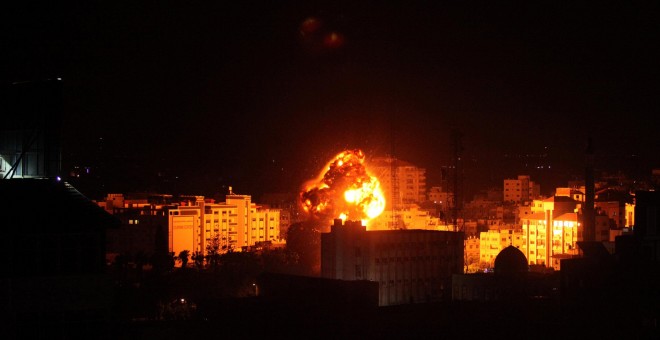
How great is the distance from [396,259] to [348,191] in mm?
5014

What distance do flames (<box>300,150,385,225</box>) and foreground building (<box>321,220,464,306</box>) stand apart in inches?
108

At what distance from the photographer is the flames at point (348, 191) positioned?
42.8 meters

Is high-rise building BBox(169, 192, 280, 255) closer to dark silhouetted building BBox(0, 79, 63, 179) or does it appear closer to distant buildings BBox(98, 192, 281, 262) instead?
distant buildings BBox(98, 192, 281, 262)

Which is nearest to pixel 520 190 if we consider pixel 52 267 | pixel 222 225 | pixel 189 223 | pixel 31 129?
pixel 222 225

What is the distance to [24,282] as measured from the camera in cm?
1076

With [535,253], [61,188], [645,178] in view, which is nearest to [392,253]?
[535,253]

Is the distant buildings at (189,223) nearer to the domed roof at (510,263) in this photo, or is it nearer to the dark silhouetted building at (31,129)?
the domed roof at (510,263)

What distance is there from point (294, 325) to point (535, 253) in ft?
152

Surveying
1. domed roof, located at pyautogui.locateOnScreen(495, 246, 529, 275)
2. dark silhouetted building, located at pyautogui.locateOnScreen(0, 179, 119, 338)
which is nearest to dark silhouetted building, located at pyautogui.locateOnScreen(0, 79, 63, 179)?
dark silhouetted building, located at pyautogui.locateOnScreen(0, 179, 119, 338)

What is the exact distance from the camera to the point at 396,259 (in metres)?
39.8

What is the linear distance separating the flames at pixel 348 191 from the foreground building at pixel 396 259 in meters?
2.73

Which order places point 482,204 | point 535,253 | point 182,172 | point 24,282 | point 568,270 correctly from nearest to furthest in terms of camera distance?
point 24,282 → point 568,270 → point 535,253 → point 182,172 → point 482,204

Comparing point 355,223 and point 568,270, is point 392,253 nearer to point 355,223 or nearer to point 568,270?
point 355,223

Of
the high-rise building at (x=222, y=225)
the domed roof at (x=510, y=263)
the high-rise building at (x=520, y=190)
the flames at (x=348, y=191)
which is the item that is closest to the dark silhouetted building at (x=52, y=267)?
the domed roof at (x=510, y=263)
